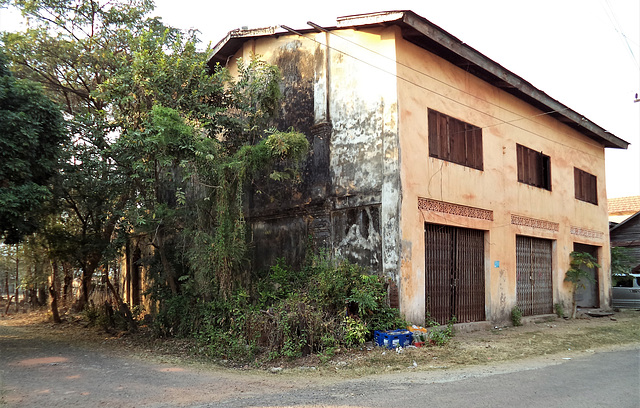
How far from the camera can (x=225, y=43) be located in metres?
13.6

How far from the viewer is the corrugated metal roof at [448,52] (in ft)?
34.3

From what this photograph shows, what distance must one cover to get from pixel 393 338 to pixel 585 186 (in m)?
12.8

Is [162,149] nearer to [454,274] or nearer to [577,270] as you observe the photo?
[454,274]

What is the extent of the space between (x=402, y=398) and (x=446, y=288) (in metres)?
5.81

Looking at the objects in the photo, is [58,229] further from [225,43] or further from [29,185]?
[225,43]

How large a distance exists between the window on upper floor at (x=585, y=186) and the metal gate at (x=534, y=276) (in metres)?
3.23

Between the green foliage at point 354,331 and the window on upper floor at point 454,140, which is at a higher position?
the window on upper floor at point 454,140

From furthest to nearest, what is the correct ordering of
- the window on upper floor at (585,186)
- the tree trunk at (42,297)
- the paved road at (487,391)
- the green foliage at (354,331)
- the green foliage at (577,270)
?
the tree trunk at (42,297) < the window on upper floor at (585,186) < the green foliage at (577,270) < the green foliage at (354,331) < the paved road at (487,391)

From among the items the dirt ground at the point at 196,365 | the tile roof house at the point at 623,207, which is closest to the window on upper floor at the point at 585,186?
the dirt ground at the point at 196,365

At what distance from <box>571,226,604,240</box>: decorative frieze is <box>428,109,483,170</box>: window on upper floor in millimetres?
6665

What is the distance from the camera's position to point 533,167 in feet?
49.5

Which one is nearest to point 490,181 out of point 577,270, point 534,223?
point 534,223

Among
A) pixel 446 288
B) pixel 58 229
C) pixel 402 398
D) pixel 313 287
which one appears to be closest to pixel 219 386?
pixel 402 398

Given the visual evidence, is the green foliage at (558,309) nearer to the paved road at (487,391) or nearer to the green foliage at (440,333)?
the green foliage at (440,333)
